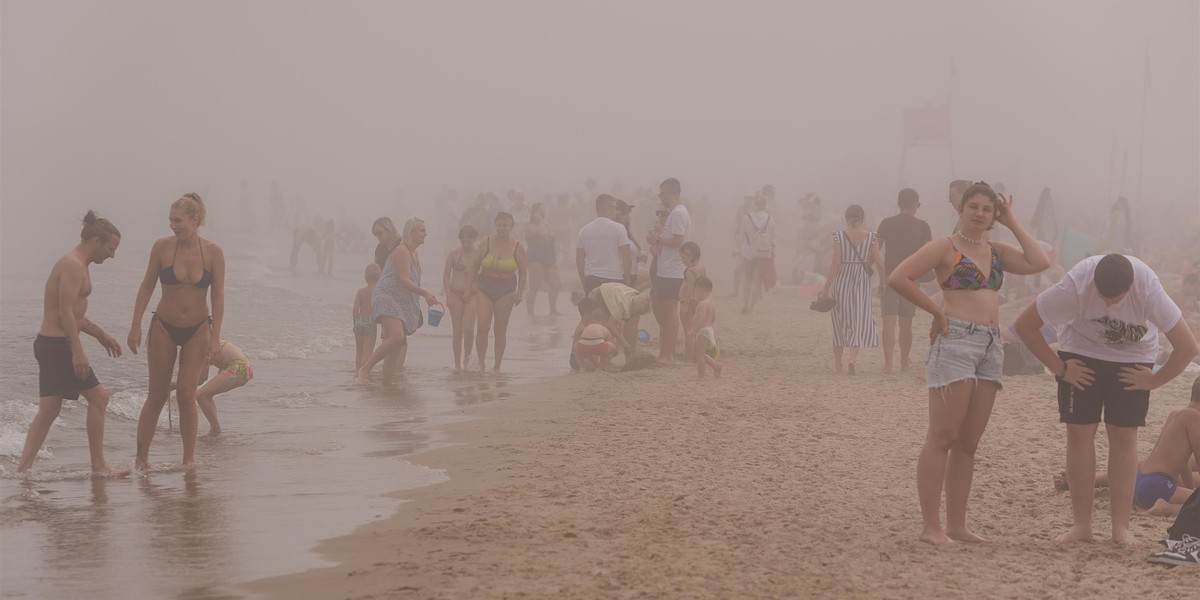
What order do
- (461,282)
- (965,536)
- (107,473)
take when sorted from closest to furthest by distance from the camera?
(965,536)
(107,473)
(461,282)

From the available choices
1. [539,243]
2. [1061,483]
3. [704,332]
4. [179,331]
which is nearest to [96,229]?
[179,331]

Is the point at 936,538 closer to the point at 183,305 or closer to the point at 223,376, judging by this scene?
the point at 183,305

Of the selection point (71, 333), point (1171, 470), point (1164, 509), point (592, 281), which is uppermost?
point (592, 281)

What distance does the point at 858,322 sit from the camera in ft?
40.9

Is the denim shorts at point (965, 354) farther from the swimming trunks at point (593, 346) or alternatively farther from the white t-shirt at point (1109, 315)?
the swimming trunks at point (593, 346)

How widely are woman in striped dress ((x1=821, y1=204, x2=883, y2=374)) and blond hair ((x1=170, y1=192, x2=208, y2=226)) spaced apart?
6.25m

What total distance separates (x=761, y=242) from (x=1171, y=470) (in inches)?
502

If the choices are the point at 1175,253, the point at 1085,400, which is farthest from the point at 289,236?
the point at 1085,400

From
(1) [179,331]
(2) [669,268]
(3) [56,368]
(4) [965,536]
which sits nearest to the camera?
(4) [965,536]

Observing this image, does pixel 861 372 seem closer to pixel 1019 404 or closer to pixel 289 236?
pixel 1019 404

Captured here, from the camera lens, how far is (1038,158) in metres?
69.4

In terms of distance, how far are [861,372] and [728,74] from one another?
90.8 m

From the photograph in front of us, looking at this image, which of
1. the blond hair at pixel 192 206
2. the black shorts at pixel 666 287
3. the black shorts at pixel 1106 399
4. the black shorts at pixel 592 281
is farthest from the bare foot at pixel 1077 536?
the black shorts at pixel 666 287

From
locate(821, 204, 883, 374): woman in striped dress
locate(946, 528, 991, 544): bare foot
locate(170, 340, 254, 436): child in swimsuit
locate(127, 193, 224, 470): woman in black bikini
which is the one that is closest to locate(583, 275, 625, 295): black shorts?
locate(821, 204, 883, 374): woman in striped dress
